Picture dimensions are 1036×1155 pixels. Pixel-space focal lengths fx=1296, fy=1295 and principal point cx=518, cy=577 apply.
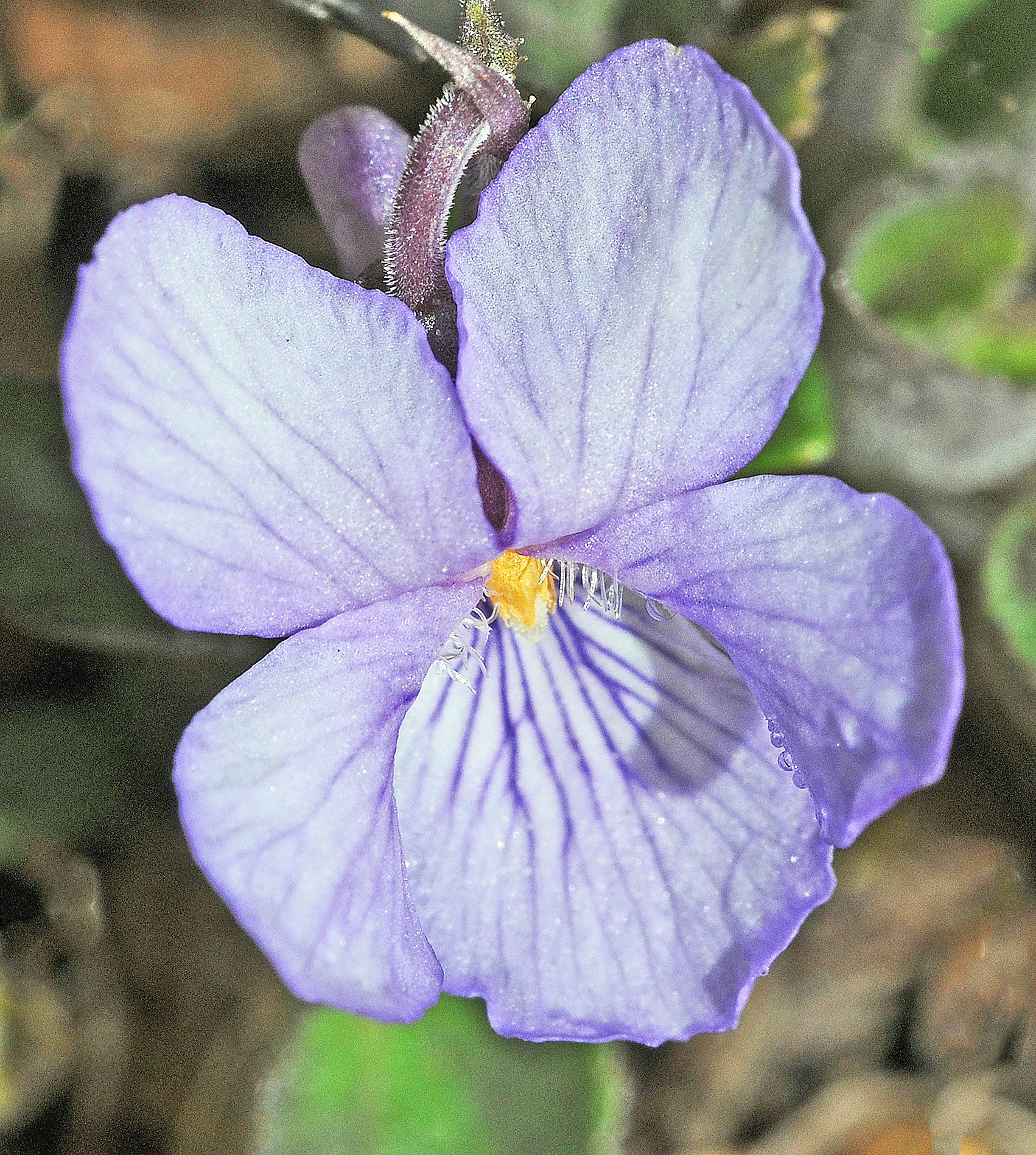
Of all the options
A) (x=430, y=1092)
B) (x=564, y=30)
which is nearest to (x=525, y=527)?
(x=430, y=1092)

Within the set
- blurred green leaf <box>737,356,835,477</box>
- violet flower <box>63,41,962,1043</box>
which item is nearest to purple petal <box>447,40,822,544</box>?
violet flower <box>63,41,962,1043</box>

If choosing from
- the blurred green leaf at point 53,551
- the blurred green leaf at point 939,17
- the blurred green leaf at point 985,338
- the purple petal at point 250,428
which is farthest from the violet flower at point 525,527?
the blurred green leaf at point 939,17

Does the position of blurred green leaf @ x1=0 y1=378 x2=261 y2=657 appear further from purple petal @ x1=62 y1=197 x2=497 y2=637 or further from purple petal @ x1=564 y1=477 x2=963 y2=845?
purple petal @ x1=564 y1=477 x2=963 y2=845

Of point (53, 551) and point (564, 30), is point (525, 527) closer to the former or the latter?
point (53, 551)

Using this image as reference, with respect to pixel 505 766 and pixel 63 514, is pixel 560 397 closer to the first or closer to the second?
pixel 505 766

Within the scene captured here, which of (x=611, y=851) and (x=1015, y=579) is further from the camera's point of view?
(x=1015, y=579)

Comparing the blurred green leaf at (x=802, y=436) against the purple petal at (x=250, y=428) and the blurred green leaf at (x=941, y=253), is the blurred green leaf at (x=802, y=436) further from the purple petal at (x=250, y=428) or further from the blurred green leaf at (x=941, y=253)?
the purple petal at (x=250, y=428)
